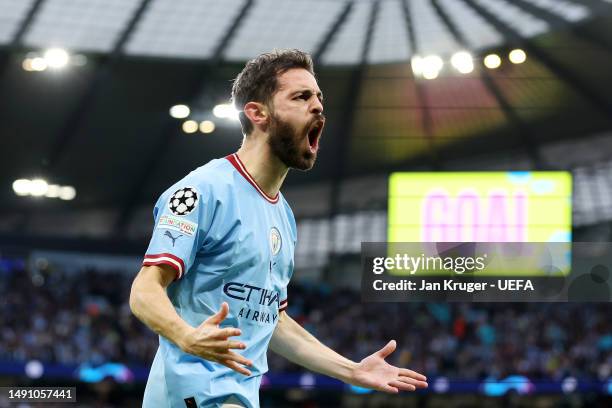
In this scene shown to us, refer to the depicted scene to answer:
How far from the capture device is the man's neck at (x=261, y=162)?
12.1ft

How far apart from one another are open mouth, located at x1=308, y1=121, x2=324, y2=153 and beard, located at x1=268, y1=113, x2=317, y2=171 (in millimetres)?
32

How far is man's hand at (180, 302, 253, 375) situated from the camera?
289 cm

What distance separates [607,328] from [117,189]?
1521 cm

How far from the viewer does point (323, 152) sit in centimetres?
3044

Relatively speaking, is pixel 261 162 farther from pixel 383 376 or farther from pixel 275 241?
pixel 383 376

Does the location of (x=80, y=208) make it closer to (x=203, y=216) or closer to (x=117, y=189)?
(x=117, y=189)

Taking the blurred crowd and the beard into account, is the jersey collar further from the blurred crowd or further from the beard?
the blurred crowd

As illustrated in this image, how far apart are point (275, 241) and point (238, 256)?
0.26 m

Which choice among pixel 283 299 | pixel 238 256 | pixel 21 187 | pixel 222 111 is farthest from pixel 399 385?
pixel 21 187

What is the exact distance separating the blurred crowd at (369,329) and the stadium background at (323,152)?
0.22 feet

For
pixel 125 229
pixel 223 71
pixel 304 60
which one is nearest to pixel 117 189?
pixel 125 229

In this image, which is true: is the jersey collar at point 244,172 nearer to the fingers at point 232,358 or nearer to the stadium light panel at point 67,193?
the fingers at point 232,358

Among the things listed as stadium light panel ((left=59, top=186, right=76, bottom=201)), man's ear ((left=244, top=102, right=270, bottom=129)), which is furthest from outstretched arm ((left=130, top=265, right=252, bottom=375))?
stadium light panel ((left=59, top=186, right=76, bottom=201))

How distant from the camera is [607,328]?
80.7 feet
